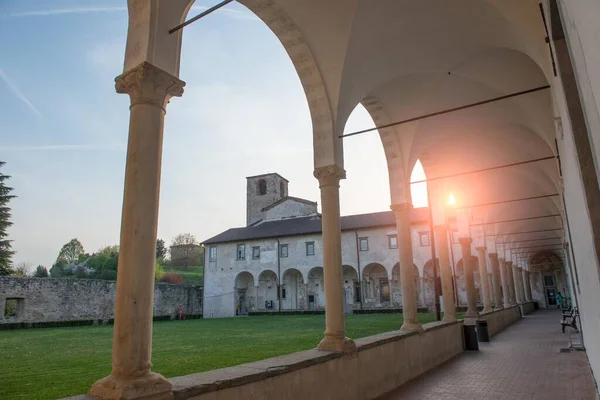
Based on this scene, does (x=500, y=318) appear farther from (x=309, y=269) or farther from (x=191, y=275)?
(x=191, y=275)

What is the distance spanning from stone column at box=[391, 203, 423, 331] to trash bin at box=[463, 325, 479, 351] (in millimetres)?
3537

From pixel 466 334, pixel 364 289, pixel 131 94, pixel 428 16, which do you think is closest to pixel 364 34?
pixel 428 16

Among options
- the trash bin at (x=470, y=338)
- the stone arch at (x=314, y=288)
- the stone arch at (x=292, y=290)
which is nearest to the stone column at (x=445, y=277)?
the trash bin at (x=470, y=338)

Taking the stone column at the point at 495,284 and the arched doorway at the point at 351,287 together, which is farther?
the arched doorway at the point at 351,287

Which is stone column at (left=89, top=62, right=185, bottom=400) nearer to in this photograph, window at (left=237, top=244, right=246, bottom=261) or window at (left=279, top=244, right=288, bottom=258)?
window at (left=279, top=244, right=288, bottom=258)

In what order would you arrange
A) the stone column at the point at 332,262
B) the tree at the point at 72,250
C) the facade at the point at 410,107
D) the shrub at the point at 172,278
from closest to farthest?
1. the facade at the point at 410,107
2. the stone column at the point at 332,262
3. the shrub at the point at 172,278
4. the tree at the point at 72,250

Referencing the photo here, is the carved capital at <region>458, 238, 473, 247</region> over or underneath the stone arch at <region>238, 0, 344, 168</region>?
underneath

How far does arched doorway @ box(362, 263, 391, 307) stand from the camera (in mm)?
36000

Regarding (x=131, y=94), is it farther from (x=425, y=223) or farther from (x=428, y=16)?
(x=425, y=223)

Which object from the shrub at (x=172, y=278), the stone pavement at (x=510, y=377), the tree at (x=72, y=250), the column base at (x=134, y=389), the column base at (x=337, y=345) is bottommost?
the stone pavement at (x=510, y=377)

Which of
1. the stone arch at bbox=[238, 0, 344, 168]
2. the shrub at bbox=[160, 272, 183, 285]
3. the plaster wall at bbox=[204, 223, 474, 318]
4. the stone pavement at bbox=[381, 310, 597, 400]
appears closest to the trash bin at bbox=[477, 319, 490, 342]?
the stone pavement at bbox=[381, 310, 597, 400]

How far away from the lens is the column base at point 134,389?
293 cm

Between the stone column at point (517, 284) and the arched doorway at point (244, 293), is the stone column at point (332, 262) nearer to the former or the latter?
the stone column at point (517, 284)

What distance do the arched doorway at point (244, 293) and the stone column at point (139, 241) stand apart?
121 feet
